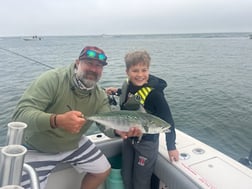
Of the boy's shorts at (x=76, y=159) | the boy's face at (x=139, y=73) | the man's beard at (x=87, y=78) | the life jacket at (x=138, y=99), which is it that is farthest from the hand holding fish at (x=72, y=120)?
the boy's face at (x=139, y=73)

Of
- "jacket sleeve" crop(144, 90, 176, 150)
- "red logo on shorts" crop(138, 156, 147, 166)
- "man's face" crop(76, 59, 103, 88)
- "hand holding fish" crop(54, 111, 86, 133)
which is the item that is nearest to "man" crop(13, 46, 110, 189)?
"man's face" crop(76, 59, 103, 88)

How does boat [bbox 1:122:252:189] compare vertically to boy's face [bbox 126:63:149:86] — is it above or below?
below

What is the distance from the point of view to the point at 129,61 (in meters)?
2.67

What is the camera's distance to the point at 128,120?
7.23ft

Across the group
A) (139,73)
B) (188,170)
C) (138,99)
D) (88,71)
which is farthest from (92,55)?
(188,170)

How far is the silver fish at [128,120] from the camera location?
2.20 m

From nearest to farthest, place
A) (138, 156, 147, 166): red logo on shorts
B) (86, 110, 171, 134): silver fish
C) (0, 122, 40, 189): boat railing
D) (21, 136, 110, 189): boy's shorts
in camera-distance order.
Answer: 1. (0, 122, 40, 189): boat railing
2. (86, 110, 171, 134): silver fish
3. (21, 136, 110, 189): boy's shorts
4. (138, 156, 147, 166): red logo on shorts

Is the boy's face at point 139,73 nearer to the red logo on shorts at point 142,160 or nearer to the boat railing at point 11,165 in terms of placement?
the red logo on shorts at point 142,160

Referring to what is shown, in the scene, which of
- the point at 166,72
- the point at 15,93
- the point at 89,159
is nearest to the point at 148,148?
the point at 89,159

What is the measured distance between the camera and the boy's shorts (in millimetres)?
2426

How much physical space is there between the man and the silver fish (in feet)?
1.11

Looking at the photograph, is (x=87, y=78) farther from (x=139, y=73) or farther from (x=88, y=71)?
(x=139, y=73)

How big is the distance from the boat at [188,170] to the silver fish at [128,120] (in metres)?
0.55

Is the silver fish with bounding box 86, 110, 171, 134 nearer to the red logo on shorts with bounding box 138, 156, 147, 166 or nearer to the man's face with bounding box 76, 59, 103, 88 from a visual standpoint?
the man's face with bounding box 76, 59, 103, 88
